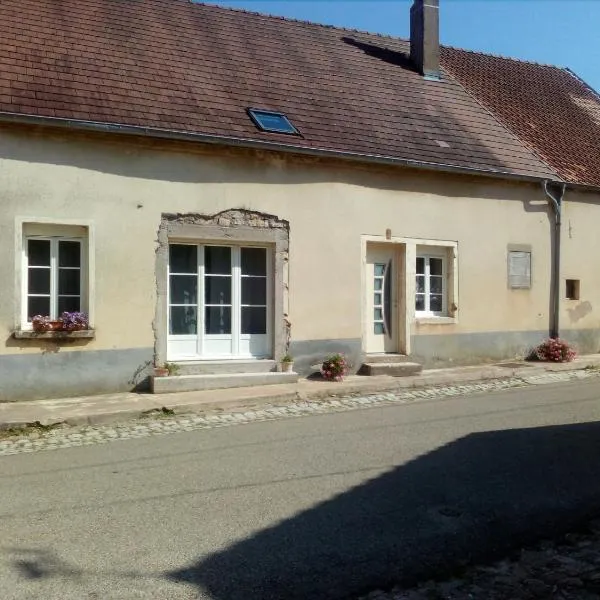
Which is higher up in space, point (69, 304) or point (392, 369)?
point (69, 304)

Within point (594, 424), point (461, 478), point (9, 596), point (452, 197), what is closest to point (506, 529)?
point (461, 478)

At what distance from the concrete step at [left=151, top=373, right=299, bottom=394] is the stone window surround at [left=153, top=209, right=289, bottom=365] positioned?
14.2 inches

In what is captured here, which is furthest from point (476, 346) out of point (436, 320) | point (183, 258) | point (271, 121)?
point (183, 258)

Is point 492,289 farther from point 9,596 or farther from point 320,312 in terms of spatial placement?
point 9,596

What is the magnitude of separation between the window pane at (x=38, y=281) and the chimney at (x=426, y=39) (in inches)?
366

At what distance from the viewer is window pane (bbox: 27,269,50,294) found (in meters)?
8.98

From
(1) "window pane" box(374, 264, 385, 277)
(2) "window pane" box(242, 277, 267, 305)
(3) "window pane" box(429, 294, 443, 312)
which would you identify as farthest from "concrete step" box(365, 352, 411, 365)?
(2) "window pane" box(242, 277, 267, 305)

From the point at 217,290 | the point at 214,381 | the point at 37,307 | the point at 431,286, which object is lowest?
the point at 214,381

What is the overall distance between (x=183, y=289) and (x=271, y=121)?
3098 mm

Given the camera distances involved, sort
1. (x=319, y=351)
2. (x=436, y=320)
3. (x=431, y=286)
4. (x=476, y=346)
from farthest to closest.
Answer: (x=476, y=346) < (x=431, y=286) < (x=436, y=320) < (x=319, y=351)

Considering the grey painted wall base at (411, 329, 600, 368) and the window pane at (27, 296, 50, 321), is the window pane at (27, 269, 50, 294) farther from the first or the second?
the grey painted wall base at (411, 329, 600, 368)

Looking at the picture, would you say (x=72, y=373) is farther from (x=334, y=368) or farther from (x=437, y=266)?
(x=437, y=266)

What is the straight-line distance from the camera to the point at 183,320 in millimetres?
10039

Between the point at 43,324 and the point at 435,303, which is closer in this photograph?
the point at 43,324
